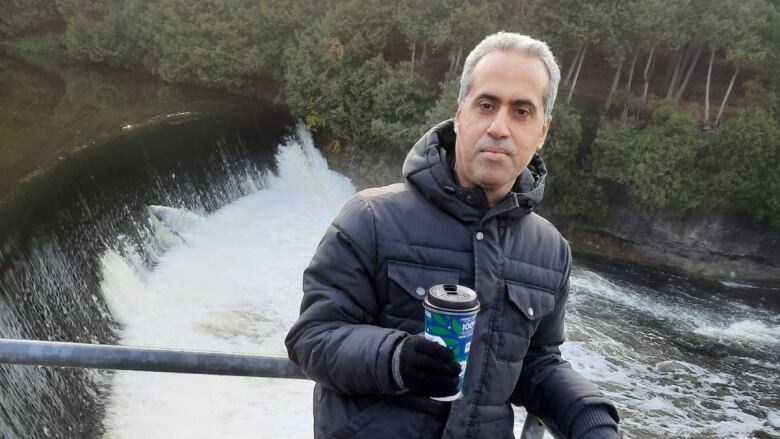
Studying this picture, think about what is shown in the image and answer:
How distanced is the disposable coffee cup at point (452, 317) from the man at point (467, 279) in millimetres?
112

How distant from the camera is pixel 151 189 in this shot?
1066cm

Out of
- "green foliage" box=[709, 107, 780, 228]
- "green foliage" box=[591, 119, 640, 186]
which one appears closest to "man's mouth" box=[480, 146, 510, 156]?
"green foliage" box=[591, 119, 640, 186]

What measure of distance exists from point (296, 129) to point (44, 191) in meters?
9.46

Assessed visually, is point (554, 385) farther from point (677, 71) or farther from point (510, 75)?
point (677, 71)

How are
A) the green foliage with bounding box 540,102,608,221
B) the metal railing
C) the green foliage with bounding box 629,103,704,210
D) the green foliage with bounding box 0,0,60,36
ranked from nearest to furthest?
1. the metal railing
2. the green foliage with bounding box 629,103,704,210
3. the green foliage with bounding box 540,102,608,221
4. the green foliage with bounding box 0,0,60,36

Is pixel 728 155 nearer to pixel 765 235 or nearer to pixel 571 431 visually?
pixel 765 235

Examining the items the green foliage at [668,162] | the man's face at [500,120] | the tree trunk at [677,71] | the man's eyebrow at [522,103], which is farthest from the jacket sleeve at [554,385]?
the tree trunk at [677,71]

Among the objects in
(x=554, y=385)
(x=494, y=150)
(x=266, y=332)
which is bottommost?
(x=266, y=332)

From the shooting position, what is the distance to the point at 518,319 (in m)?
1.90

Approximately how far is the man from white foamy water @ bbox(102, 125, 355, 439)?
5.22 meters

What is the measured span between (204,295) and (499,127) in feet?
26.5

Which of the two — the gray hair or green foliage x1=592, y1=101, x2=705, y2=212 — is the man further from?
green foliage x1=592, y1=101, x2=705, y2=212

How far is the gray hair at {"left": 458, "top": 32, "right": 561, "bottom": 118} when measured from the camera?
6.21 ft

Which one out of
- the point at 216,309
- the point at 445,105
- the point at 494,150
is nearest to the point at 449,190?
the point at 494,150
